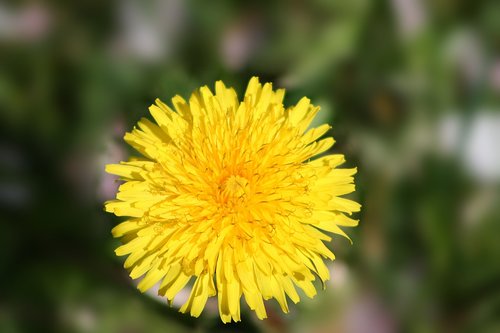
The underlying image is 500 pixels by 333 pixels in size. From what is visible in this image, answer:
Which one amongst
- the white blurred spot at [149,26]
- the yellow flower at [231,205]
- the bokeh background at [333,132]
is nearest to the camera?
the yellow flower at [231,205]

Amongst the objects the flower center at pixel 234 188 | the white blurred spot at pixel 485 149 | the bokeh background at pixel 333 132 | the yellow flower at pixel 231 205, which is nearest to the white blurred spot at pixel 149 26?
the bokeh background at pixel 333 132

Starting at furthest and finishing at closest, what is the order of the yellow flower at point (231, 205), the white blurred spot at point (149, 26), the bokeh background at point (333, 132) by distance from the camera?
the white blurred spot at point (149, 26), the bokeh background at point (333, 132), the yellow flower at point (231, 205)

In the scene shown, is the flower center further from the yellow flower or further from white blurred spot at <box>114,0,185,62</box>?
white blurred spot at <box>114,0,185,62</box>

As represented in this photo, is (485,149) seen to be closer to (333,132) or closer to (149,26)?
(333,132)

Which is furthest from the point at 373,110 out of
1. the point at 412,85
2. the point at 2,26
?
the point at 2,26

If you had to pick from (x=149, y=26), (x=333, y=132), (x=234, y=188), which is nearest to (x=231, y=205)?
(x=234, y=188)

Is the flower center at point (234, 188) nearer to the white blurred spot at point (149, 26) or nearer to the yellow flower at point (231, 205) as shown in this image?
the yellow flower at point (231, 205)

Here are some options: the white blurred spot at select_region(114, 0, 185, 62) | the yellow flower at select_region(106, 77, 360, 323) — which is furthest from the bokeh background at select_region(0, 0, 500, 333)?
the yellow flower at select_region(106, 77, 360, 323)
